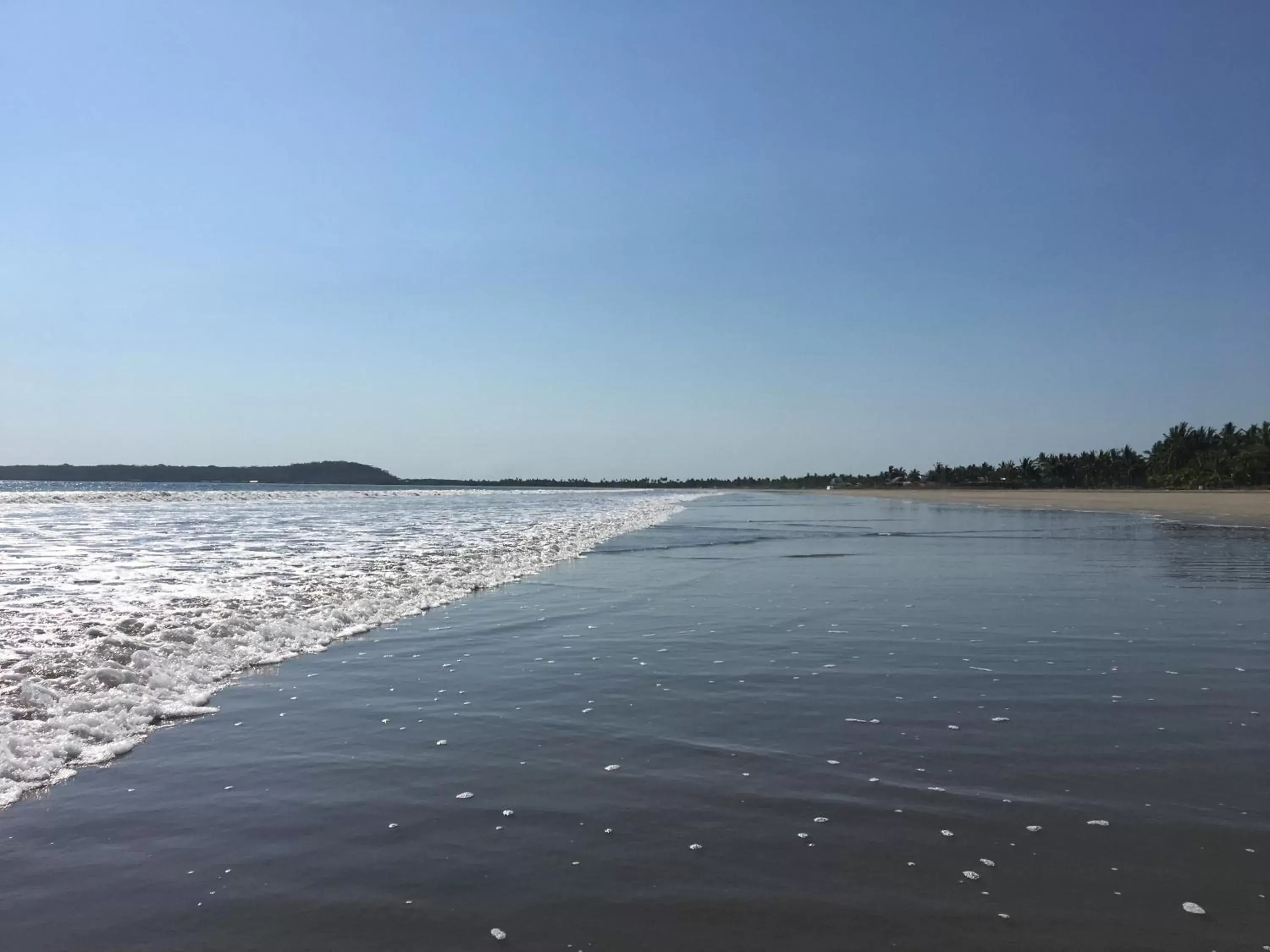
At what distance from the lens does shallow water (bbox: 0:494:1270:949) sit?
391 centimetres

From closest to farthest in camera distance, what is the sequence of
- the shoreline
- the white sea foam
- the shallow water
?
the shallow water < the white sea foam < the shoreline

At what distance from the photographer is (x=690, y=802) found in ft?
17.4

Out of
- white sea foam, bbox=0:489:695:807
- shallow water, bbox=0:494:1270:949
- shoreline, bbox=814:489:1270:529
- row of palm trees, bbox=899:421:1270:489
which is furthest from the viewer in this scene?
row of palm trees, bbox=899:421:1270:489

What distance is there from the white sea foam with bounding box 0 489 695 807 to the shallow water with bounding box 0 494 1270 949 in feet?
2.11

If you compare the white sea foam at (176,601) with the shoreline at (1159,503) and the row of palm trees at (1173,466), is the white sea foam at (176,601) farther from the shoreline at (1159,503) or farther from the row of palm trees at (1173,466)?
the row of palm trees at (1173,466)

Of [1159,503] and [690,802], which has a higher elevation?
[1159,503]

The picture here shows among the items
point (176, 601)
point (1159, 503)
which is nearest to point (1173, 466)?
point (1159, 503)

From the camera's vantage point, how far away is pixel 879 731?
674 centimetres

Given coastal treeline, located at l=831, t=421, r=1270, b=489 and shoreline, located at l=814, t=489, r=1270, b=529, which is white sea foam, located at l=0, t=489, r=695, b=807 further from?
coastal treeline, located at l=831, t=421, r=1270, b=489

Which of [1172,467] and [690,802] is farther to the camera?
[1172,467]

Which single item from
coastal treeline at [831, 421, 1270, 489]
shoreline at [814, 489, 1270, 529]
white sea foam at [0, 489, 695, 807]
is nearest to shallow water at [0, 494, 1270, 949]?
white sea foam at [0, 489, 695, 807]

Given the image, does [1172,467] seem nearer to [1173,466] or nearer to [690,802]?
[1173,466]

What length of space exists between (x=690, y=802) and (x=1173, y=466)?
163m

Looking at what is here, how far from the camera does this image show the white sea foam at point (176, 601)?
7.20 metres
